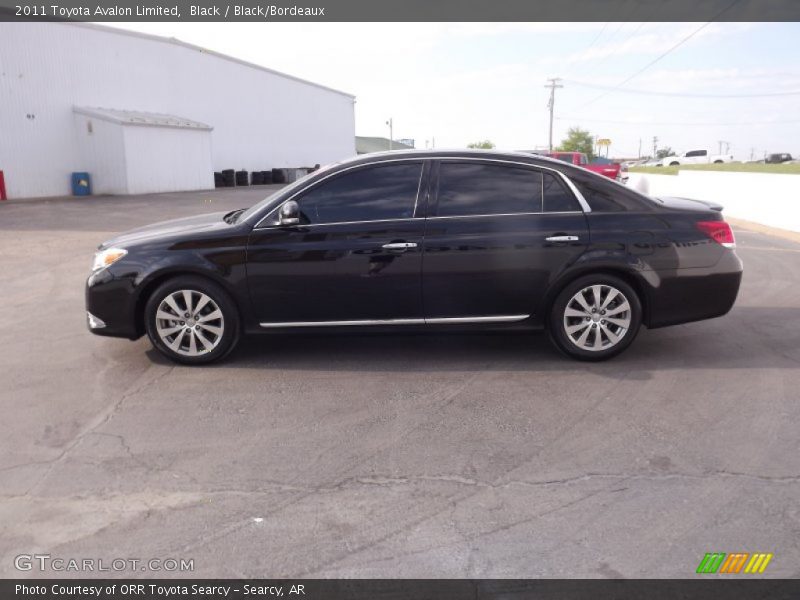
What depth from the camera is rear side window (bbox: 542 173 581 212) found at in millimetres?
5262

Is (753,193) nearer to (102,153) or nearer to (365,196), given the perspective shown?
(365,196)

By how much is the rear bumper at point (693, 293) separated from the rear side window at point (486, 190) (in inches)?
48.6

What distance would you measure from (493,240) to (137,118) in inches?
1034

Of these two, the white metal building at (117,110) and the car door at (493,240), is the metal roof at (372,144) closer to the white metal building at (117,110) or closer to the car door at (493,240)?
the white metal building at (117,110)

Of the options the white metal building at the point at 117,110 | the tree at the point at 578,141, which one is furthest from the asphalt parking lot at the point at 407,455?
the tree at the point at 578,141

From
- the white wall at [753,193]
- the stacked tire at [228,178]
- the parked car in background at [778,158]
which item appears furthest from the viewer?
the parked car in background at [778,158]

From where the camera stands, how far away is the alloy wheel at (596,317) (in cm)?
521

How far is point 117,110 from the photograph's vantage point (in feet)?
94.1

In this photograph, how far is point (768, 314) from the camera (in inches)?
270

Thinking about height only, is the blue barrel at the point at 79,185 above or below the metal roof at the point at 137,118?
below

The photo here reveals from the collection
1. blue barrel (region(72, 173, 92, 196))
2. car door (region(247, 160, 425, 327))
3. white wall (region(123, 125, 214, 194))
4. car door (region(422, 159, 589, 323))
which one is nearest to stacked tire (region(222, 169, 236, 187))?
white wall (region(123, 125, 214, 194))

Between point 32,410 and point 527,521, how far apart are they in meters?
3.44

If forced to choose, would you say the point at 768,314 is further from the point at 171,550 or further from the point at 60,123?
the point at 60,123

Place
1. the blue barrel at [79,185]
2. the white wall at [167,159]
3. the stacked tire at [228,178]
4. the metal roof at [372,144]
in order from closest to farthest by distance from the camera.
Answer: the blue barrel at [79,185]
the white wall at [167,159]
the stacked tire at [228,178]
the metal roof at [372,144]
